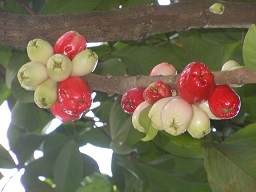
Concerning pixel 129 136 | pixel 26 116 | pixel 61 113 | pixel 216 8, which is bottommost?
pixel 26 116

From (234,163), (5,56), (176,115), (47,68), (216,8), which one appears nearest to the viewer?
(176,115)

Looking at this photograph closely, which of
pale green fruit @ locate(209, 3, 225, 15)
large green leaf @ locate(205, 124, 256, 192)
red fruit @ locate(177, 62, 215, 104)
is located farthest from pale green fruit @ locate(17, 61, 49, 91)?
large green leaf @ locate(205, 124, 256, 192)

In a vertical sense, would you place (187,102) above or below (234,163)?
above

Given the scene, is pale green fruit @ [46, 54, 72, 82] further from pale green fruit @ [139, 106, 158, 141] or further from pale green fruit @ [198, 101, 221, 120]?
pale green fruit @ [198, 101, 221, 120]

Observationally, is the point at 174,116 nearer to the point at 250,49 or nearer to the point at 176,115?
the point at 176,115

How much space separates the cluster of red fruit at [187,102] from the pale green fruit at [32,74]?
174 mm

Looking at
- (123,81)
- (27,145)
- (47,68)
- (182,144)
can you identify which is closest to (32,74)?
(47,68)

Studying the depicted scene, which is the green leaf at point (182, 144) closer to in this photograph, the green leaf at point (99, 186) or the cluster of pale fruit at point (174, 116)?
the green leaf at point (99, 186)

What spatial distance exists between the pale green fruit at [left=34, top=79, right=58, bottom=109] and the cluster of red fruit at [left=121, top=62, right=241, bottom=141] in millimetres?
152

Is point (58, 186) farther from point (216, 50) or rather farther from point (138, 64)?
point (216, 50)

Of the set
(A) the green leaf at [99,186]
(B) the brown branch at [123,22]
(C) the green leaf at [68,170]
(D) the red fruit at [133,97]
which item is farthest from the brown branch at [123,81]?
(A) the green leaf at [99,186]

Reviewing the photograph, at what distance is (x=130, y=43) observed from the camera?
1826mm

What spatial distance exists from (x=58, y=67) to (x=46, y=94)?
0.07 metres

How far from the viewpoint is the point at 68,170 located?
1.75 m
